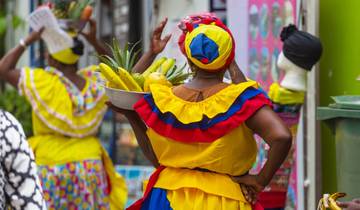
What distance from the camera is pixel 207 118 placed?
13.6 ft

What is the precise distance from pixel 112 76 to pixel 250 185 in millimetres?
904

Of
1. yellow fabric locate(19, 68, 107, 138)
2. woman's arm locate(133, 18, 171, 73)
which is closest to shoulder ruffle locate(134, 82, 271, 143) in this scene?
woman's arm locate(133, 18, 171, 73)

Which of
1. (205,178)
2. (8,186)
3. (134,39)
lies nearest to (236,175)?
(205,178)

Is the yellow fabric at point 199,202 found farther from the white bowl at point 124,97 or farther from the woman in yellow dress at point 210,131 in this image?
the white bowl at point 124,97

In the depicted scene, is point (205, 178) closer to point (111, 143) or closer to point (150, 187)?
point (150, 187)

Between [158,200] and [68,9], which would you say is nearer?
[158,200]

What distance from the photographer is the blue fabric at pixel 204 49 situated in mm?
4145

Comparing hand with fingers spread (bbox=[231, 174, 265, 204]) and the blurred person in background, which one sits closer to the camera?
the blurred person in background

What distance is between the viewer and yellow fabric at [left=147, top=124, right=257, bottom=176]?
4.15 m

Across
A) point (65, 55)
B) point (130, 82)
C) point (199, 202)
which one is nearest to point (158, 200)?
point (199, 202)

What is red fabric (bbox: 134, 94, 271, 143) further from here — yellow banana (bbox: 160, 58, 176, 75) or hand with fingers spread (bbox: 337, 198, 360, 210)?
hand with fingers spread (bbox: 337, 198, 360, 210)

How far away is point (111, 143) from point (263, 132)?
541 centimetres

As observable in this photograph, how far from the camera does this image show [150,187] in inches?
174

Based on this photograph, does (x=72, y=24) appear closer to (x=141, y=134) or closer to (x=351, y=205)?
(x=141, y=134)
